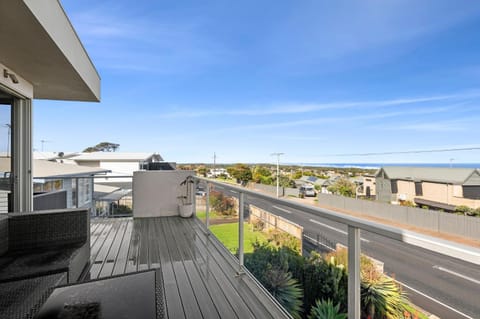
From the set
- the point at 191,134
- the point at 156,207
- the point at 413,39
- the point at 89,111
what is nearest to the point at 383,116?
the point at 413,39

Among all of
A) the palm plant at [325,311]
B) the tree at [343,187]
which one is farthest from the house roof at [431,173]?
the palm plant at [325,311]

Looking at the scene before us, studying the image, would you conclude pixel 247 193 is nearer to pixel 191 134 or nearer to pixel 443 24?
pixel 443 24

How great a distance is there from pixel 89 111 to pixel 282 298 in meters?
21.9

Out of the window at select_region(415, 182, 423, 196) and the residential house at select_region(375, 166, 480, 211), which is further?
the window at select_region(415, 182, 423, 196)

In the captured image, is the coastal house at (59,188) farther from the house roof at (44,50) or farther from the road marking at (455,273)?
the road marking at (455,273)

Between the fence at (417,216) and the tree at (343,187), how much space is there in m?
4.03

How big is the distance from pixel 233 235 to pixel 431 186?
71.8 ft

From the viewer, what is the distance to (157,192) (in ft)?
20.0

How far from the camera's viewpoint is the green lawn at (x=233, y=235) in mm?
2725

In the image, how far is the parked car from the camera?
25295 mm

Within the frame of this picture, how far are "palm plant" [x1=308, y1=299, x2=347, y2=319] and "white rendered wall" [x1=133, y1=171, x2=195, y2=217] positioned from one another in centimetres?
489

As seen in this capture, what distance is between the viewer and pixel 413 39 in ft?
65.1

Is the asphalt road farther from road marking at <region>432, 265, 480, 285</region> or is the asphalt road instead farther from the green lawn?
the green lawn

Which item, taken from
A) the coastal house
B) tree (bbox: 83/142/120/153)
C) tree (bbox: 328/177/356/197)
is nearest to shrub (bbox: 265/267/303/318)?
the coastal house
